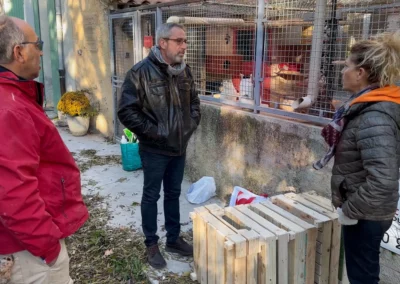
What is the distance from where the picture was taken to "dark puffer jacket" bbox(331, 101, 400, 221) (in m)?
1.79

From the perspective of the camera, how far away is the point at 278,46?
366cm

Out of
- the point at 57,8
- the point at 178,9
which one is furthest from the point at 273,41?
the point at 57,8

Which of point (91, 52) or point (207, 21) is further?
point (91, 52)

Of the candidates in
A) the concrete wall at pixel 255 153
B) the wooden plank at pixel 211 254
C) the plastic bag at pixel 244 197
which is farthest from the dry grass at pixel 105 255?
the concrete wall at pixel 255 153

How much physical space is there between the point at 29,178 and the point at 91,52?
6.60 metres

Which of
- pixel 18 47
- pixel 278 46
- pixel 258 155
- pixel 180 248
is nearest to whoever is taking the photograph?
pixel 18 47

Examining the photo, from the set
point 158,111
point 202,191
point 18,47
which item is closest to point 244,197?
point 202,191

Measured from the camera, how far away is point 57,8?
8.63 meters

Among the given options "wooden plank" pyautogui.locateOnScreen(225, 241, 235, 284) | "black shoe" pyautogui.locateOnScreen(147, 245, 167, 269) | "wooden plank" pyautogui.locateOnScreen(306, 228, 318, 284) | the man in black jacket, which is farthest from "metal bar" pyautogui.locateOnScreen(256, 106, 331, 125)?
"black shoe" pyautogui.locateOnScreen(147, 245, 167, 269)

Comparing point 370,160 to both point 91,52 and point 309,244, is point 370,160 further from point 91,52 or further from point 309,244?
point 91,52

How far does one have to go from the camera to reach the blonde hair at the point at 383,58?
6.10 feet

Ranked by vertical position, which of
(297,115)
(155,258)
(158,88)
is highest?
(158,88)

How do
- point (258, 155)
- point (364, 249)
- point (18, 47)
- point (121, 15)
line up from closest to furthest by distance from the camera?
point (18, 47)
point (364, 249)
point (258, 155)
point (121, 15)

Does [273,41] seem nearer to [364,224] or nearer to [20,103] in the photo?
[364,224]
